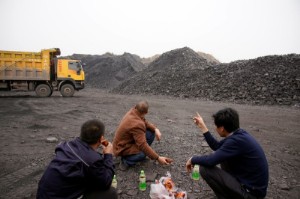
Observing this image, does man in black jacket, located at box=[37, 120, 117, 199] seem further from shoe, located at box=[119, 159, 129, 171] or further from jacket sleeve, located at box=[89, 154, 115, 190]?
shoe, located at box=[119, 159, 129, 171]

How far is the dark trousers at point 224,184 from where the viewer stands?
2824mm

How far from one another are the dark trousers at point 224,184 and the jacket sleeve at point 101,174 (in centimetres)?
125

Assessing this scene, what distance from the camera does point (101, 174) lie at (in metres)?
2.46

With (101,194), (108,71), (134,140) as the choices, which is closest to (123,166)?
(134,140)

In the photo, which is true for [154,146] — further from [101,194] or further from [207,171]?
[101,194]

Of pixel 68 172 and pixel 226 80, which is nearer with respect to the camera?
pixel 68 172

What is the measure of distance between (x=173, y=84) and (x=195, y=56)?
343 inches

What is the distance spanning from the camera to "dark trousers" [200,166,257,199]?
2824 mm

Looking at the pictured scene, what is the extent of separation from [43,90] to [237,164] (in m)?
16.3

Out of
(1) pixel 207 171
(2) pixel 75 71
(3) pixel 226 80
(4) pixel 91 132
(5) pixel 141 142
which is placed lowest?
(1) pixel 207 171

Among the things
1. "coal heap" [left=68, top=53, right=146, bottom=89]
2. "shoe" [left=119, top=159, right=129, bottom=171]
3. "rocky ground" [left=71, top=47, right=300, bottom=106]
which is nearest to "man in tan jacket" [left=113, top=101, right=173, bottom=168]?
"shoe" [left=119, top=159, right=129, bottom=171]

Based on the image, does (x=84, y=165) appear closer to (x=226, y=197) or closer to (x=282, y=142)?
(x=226, y=197)

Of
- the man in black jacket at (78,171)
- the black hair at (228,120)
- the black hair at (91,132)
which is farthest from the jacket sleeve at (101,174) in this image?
the black hair at (228,120)

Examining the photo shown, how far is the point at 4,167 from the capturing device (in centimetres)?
461
